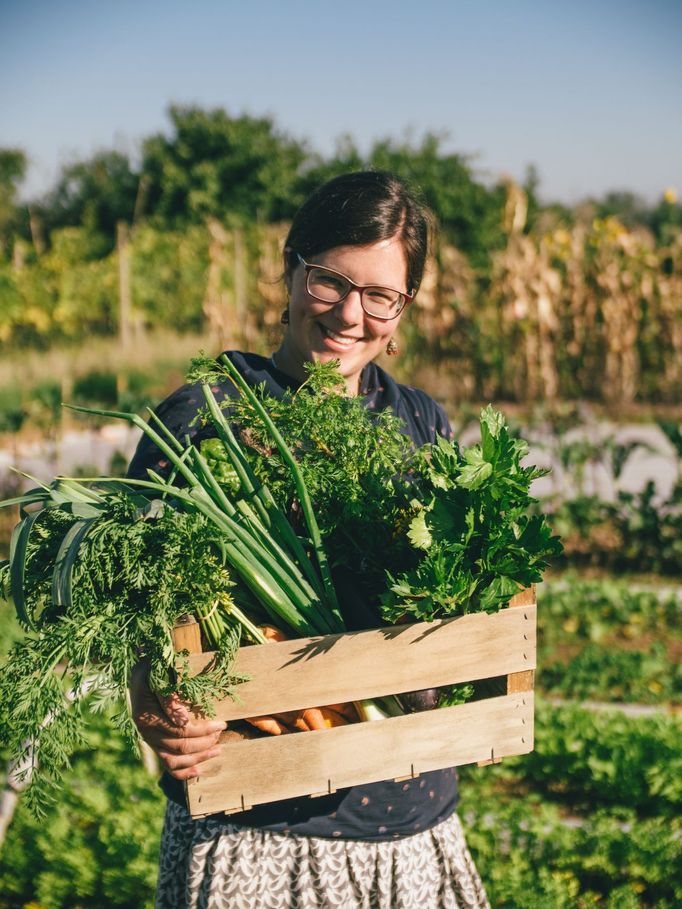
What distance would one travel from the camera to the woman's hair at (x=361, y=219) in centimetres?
195

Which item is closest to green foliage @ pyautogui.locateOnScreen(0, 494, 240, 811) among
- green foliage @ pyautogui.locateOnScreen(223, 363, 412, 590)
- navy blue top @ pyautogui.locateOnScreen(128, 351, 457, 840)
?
green foliage @ pyautogui.locateOnScreen(223, 363, 412, 590)

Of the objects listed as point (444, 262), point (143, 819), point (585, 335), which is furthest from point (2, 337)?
point (143, 819)

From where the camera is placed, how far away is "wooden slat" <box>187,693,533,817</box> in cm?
153

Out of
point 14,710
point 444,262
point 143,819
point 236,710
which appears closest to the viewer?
point 14,710

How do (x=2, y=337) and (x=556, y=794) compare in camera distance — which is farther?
(x=2, y=337)

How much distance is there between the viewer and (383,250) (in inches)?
77.0

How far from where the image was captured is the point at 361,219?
1.95 meters

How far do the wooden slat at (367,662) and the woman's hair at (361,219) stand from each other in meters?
0.89

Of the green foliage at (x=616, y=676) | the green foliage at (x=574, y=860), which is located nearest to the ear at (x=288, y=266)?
the green foliage at (x=574, y=860)

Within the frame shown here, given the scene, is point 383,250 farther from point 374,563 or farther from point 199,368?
point 374,563

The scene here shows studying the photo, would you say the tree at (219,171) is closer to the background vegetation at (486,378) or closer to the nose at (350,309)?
the background vegetation at (486,378)

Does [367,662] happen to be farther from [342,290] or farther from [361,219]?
[361,219]

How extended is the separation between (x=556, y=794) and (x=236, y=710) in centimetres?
271

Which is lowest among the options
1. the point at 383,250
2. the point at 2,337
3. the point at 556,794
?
the point at 556,794
